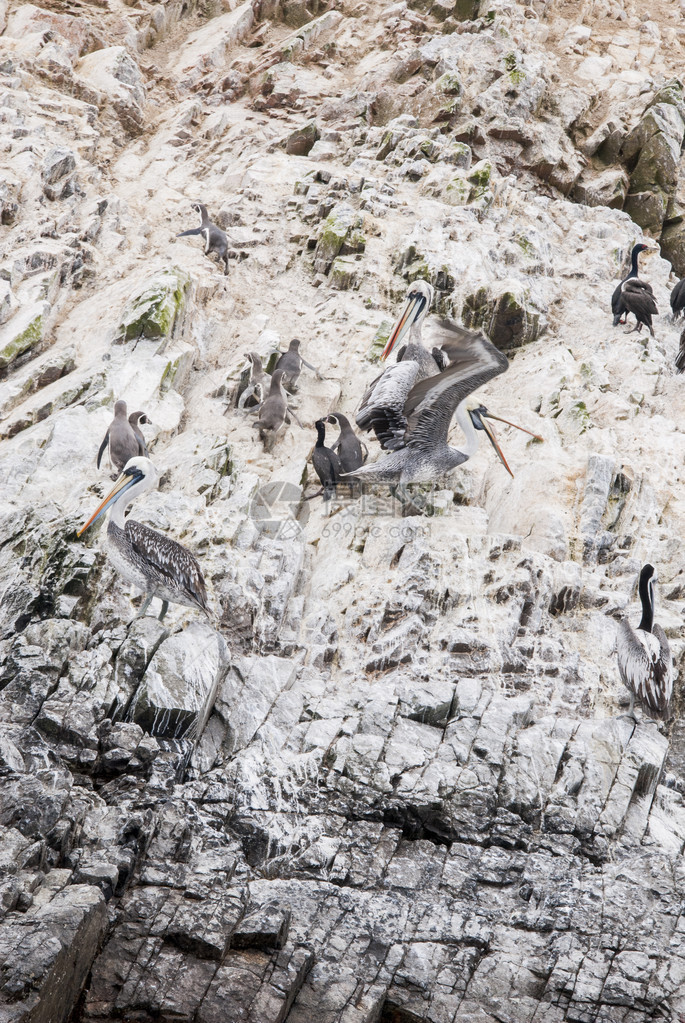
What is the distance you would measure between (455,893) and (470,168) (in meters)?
14.7

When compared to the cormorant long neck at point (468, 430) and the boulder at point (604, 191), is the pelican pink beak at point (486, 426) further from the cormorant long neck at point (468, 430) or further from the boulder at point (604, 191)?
the boulder at point (604, 191)

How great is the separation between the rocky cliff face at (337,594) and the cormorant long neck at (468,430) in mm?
572

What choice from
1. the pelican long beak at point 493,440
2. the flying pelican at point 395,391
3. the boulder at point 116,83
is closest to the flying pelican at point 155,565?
the flying pelican at point 395,391

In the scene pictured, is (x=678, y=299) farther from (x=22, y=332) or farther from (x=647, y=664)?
(x=22, y=332)

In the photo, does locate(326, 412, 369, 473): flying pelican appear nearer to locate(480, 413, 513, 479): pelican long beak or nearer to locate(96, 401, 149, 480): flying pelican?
locate(480, 413, 513, 479): pelican long beak

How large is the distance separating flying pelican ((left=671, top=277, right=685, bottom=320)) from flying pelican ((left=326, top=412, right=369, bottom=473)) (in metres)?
6.56

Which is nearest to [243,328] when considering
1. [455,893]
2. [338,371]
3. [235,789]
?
[338,371]

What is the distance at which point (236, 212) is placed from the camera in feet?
57.3

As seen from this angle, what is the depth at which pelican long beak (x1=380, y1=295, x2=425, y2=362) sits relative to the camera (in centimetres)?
1300

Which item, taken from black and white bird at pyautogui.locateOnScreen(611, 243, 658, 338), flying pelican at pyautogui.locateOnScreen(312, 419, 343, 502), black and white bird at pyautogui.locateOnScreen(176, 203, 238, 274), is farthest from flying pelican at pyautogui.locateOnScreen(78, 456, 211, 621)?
black and white bird at pyautogui.locateOnScreen(611, 243, 658, 338)

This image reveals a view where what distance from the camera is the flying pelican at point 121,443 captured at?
10867 mm

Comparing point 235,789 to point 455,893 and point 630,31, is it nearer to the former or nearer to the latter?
point 455,893

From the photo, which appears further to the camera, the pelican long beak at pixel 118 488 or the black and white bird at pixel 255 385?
the black and white bird at pixel 255 385

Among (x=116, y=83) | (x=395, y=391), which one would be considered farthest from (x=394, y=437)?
(x=116, y=83)
